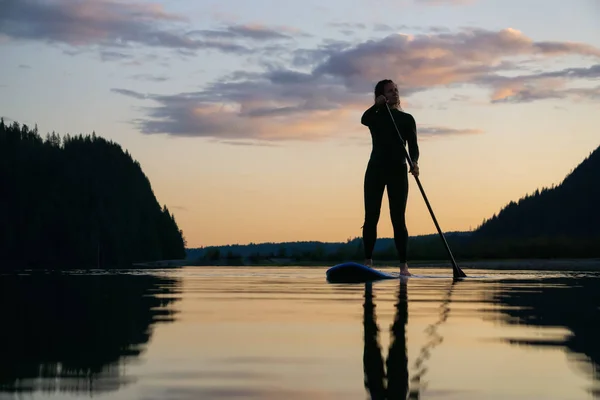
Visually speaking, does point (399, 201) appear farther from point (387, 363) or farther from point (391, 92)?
point (387, 363)

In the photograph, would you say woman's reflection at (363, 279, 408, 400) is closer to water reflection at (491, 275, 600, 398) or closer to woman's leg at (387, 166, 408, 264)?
water reflection at (491, 275, 600, 398)

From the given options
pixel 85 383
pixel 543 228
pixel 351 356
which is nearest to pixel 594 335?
pixel 351 356

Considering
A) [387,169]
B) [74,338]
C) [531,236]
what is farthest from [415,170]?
[531,236]

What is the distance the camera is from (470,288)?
11.0 meters

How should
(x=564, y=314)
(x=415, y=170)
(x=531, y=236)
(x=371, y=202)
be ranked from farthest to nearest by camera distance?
(x=531, y=236) < (x=371, y=202) < (x=415, y=170) < (x=564, y=314)

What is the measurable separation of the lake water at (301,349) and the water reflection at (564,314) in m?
0.01

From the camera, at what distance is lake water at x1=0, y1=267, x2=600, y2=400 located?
3.67 meters

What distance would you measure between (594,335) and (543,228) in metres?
50.9

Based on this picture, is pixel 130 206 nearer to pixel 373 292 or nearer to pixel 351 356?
pixel 373 292

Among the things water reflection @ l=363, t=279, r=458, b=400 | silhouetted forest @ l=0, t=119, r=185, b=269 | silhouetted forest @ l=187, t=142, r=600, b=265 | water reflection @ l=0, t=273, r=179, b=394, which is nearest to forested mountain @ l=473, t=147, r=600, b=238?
silhouetted forest @ l=187, t=142, r=600, b=265

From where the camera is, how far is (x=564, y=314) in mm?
6984

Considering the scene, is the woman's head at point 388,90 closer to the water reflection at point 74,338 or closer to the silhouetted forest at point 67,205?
the water reflection at point 74,338

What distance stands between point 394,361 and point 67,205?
57.2 metres

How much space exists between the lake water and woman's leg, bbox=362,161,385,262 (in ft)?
16.7
